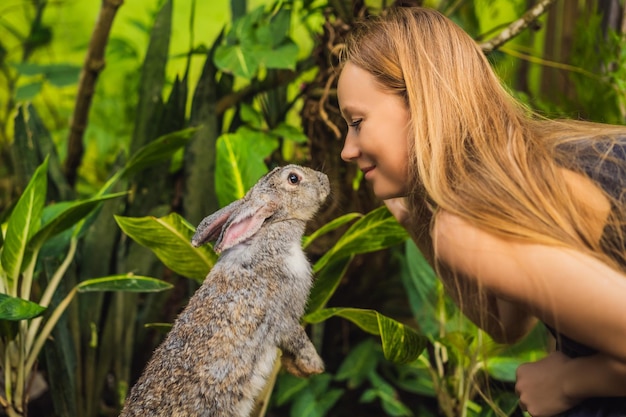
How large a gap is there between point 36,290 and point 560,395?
1.85m

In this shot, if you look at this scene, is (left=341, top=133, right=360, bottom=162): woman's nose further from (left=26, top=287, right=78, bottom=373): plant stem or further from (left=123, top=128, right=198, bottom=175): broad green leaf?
(left=26, top=287, right=78, bottom=373): plant stem

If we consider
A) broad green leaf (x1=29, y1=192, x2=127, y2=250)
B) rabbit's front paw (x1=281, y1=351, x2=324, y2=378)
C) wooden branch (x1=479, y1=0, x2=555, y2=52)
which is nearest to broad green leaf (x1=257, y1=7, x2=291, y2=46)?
wooden branch (x1=479, y1=0, x2=555, y2=52)

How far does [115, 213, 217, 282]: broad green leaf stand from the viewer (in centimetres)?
160

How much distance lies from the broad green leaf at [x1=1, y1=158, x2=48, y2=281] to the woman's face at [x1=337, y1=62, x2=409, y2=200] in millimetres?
890

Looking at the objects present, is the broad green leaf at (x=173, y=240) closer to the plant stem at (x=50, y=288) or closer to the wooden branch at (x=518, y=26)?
the plant stem at (x=50, y=288)

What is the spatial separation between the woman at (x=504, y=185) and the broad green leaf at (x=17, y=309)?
2.53 ft

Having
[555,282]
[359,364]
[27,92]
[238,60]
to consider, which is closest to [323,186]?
[555,282]

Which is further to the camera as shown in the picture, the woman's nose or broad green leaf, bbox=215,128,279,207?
broad green leaf, bbox=215,128,279,207

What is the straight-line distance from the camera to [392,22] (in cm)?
135

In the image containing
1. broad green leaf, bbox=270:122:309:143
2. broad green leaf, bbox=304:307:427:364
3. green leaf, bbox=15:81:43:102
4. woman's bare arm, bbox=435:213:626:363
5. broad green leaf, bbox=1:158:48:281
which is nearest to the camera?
woman's bare arm, bbox=435:213:626:363

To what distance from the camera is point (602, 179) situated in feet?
3.95

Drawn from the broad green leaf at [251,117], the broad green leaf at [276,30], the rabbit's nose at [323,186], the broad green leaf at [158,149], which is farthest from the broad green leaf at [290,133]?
the rabbit's nose at [323,186]

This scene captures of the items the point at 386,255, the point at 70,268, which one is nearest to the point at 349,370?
the point at 386,255

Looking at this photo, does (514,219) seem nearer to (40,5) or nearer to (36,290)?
(36,290)
